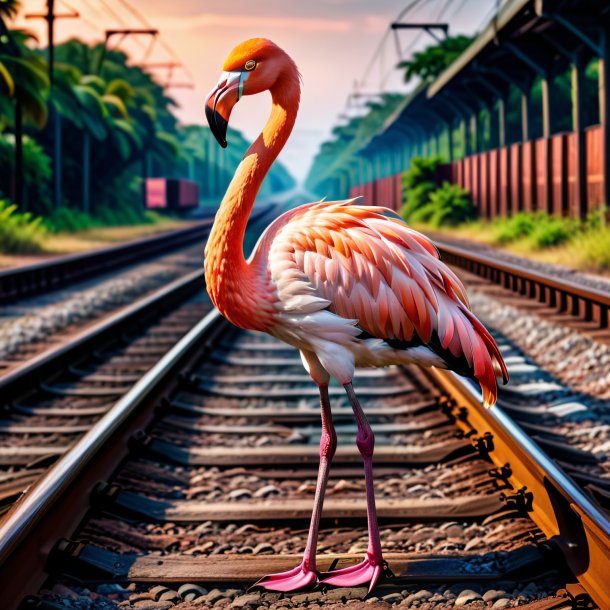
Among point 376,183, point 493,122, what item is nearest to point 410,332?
point 493,122

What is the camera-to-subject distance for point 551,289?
10562 millimetres

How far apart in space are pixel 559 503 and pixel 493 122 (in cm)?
3288

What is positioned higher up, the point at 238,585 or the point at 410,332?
the point at 410,332

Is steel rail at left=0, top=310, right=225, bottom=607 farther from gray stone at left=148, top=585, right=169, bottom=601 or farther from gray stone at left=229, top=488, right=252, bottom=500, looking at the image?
gray stone at left=229, top=488, right=252, bottom=500

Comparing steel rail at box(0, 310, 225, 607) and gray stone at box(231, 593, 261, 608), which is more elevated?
steel rail at box(0, 310, 225, 607)

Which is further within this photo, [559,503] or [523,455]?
[523,455]

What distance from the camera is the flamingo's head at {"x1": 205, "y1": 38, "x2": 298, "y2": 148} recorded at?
2992 mm

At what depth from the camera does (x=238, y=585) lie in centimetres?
325

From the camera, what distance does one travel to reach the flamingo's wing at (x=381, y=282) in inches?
121

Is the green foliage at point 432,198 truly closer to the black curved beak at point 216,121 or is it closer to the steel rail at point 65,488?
the steel rail at point 65,488

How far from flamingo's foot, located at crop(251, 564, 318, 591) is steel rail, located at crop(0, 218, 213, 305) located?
992cm

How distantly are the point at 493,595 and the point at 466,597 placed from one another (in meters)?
0.10

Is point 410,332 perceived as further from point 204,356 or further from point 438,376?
point 204,356

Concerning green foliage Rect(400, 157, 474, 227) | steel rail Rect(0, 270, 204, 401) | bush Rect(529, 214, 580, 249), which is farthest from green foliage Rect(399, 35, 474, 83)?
steel rail Rect(0, 270, 204, 401)
